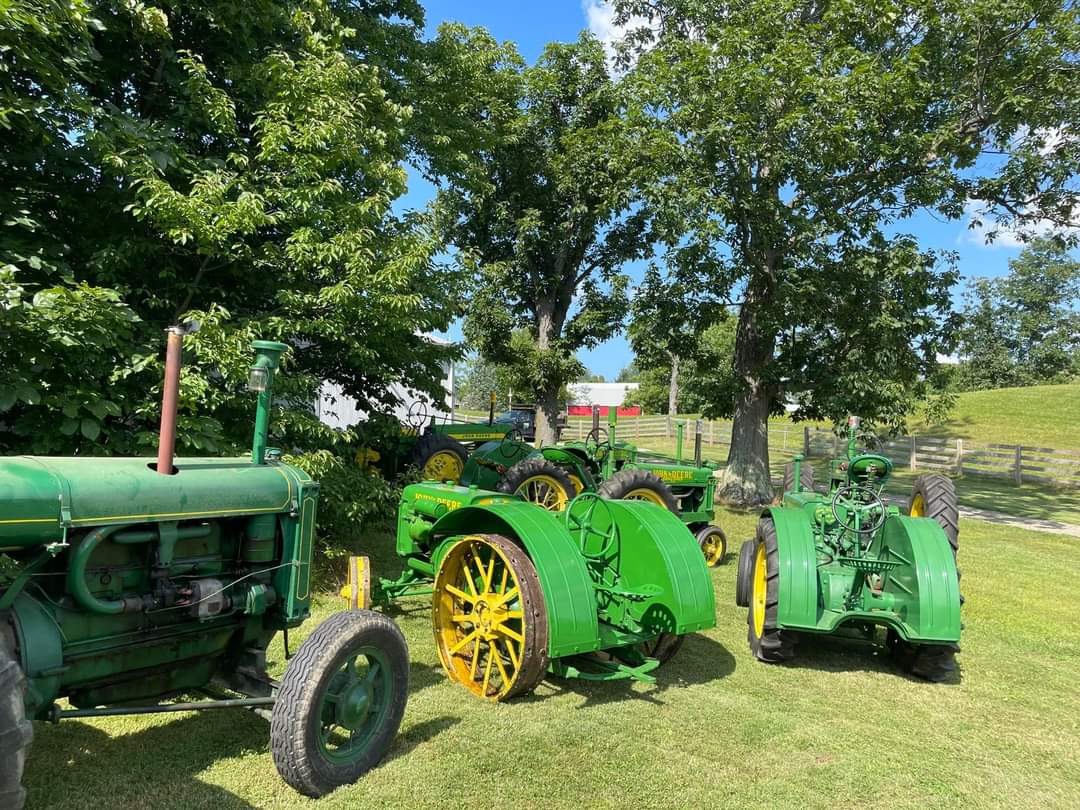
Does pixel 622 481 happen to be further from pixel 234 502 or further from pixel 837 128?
pixel 837 128

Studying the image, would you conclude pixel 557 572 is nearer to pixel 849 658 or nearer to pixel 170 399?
pixel 170 399

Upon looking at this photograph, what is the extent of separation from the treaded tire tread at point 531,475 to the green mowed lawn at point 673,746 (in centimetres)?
A: 249

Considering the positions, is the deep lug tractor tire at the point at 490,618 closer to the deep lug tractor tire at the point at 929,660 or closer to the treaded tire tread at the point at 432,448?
the deep lug tractor tire at the point at 929,660

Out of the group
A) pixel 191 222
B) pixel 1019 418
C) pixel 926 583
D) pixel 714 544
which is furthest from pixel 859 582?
pixel 1019 418

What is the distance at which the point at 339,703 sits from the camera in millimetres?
3191

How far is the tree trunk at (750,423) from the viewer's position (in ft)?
45.0

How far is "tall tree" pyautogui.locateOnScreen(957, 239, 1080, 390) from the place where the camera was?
46031 millimetres

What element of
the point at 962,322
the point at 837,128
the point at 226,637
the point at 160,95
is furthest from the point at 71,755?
the point at 962,322

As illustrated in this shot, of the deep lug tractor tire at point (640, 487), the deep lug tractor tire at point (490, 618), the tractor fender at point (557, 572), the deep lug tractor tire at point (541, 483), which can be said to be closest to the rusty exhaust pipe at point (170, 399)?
the deep lug tractor tire at point (490, 618)

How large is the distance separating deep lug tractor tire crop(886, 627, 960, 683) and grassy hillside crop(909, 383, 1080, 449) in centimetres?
2424

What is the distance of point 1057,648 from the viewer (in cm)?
604

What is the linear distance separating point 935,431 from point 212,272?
2887cm

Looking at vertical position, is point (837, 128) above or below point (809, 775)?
Answer: above

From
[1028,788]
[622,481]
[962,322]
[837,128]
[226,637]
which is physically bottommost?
[1028,788]
